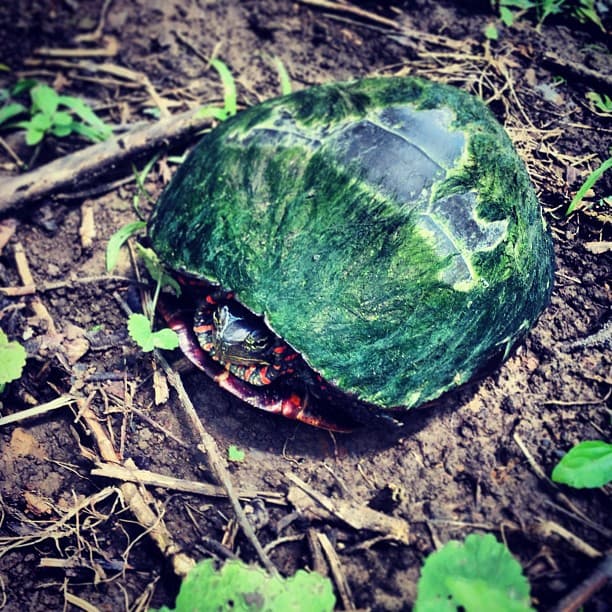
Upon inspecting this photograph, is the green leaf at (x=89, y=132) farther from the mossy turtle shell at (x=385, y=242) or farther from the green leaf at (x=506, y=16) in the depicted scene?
the green leaf at (x=506, y=16)

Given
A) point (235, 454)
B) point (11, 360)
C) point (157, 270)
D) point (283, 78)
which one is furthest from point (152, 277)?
point (283, 78)

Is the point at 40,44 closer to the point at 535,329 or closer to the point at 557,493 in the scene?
the point at 535,329

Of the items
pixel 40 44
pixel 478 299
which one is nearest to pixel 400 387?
pixel 478 299

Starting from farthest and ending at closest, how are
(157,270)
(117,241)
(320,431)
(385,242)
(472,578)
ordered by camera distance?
(117,241)
(157,270)
(320,431)
(385,242)
(472,578)

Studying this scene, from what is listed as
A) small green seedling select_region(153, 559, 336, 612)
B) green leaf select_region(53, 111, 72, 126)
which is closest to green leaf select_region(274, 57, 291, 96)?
green leaf select_region(53, 111, 72, 126)

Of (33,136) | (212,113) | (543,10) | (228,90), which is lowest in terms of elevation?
(33,136)

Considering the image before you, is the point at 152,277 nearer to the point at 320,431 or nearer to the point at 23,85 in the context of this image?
the point at 320,431
